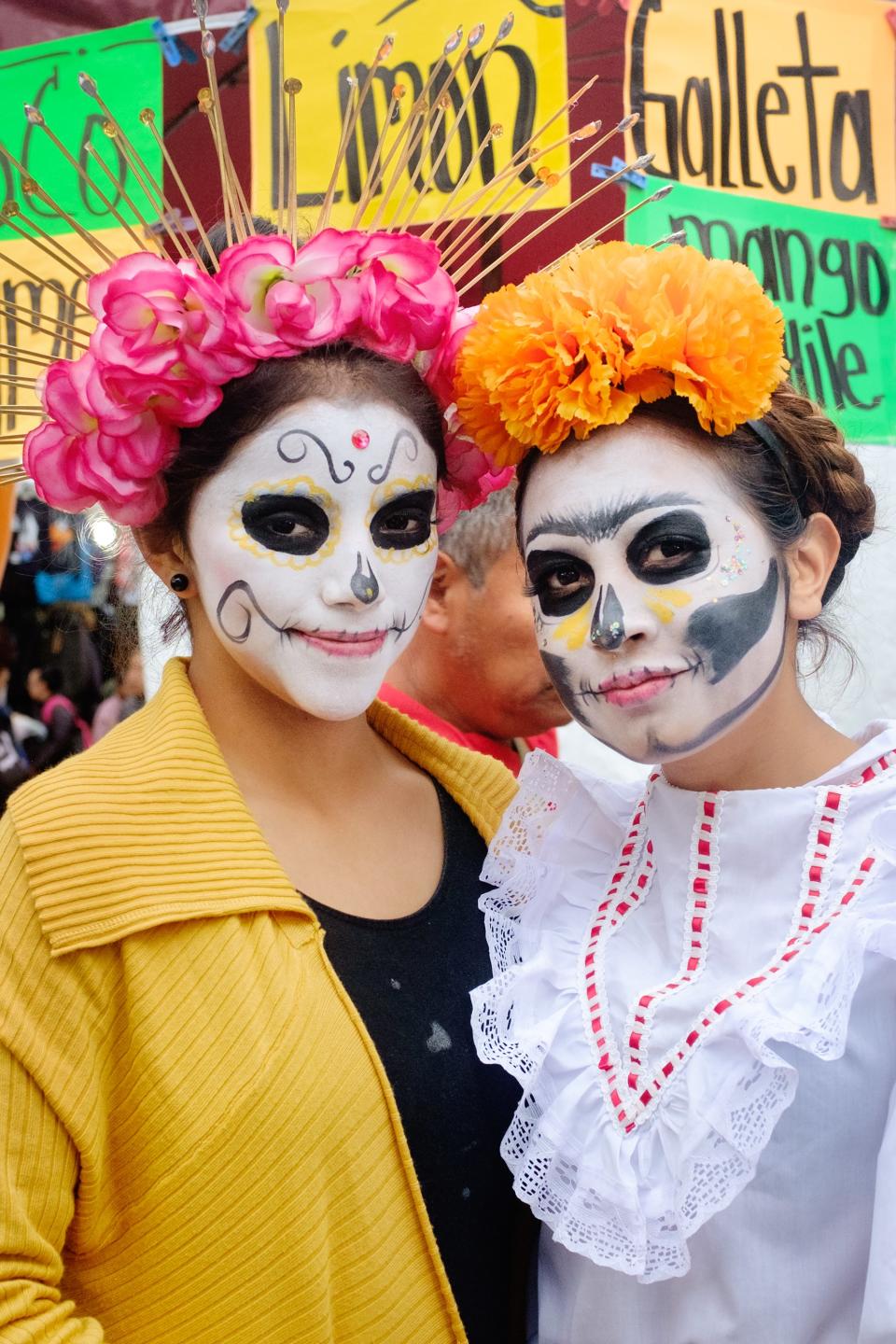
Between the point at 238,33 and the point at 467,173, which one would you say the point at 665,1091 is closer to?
the point at 467,173

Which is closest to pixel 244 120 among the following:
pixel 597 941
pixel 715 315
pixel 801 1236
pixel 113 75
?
pixel 113 75

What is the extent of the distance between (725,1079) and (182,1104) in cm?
62

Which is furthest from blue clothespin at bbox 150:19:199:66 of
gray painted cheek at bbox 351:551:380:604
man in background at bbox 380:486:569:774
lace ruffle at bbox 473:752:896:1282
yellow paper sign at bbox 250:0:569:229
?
lace ruffle at bbox 473:752:896:1282

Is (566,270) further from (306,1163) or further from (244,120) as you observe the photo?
(244,120)

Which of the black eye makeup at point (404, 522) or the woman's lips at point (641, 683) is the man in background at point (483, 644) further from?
the woman's lips at point (641, 683)

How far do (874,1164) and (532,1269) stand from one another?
52 cm

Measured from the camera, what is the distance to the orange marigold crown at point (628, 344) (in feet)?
5.27

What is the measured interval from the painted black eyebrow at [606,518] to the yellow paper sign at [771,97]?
1.76 m

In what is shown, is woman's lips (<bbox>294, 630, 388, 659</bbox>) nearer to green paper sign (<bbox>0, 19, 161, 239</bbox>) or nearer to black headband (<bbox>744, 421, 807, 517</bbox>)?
black headband (<bbox>744, 421, 807, 517</bbox>)

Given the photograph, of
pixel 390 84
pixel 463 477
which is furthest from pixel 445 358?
pixel 390 84

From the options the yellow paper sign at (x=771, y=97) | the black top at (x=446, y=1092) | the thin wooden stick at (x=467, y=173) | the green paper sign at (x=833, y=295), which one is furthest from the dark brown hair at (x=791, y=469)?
the yellow paper sign at (x=771, y=97)

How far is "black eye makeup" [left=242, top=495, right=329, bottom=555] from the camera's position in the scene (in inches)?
67.8

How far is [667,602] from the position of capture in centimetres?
161

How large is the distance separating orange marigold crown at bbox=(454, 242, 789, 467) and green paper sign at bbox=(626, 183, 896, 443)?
1.59 m
